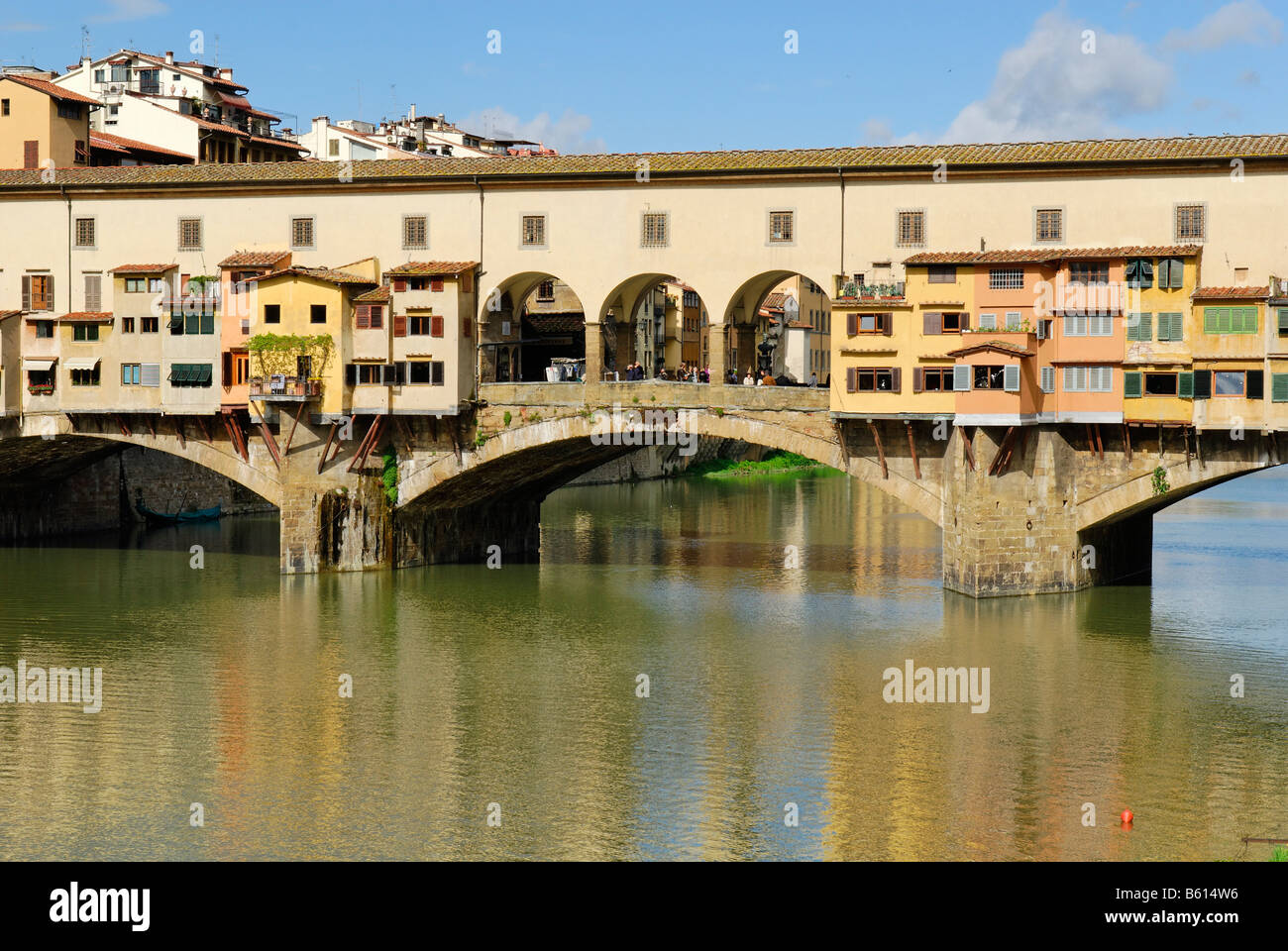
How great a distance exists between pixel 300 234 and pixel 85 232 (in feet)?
22.9

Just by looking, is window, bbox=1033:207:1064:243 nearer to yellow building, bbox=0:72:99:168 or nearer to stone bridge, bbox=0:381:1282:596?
stone bridge, bbox=0:381:1282:596

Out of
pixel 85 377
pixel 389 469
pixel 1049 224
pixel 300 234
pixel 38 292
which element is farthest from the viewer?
pixel 38 292

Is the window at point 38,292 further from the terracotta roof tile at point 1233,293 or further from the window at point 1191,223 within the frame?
the terracotta roof tile at point 1233,293

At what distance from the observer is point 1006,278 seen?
136ft

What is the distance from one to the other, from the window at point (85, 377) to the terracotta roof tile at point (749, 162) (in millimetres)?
5432

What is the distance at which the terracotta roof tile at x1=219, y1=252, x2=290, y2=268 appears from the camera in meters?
46.8

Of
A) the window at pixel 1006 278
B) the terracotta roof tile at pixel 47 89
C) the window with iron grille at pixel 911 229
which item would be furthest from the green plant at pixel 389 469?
the terracotta roof tile at pixel 47 89

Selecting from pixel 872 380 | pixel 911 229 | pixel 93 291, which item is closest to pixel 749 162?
pixel 911 229

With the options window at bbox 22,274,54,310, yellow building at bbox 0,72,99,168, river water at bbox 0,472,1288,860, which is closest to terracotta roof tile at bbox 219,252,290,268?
window at bbox 22,274,54,310

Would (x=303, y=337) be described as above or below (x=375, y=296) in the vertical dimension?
below

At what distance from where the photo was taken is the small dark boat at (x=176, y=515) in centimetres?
6106

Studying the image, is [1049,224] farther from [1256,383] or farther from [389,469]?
[389,469]

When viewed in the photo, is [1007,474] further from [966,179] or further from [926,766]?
[926,766]

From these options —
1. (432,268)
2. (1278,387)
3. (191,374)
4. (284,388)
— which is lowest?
(284,388)
